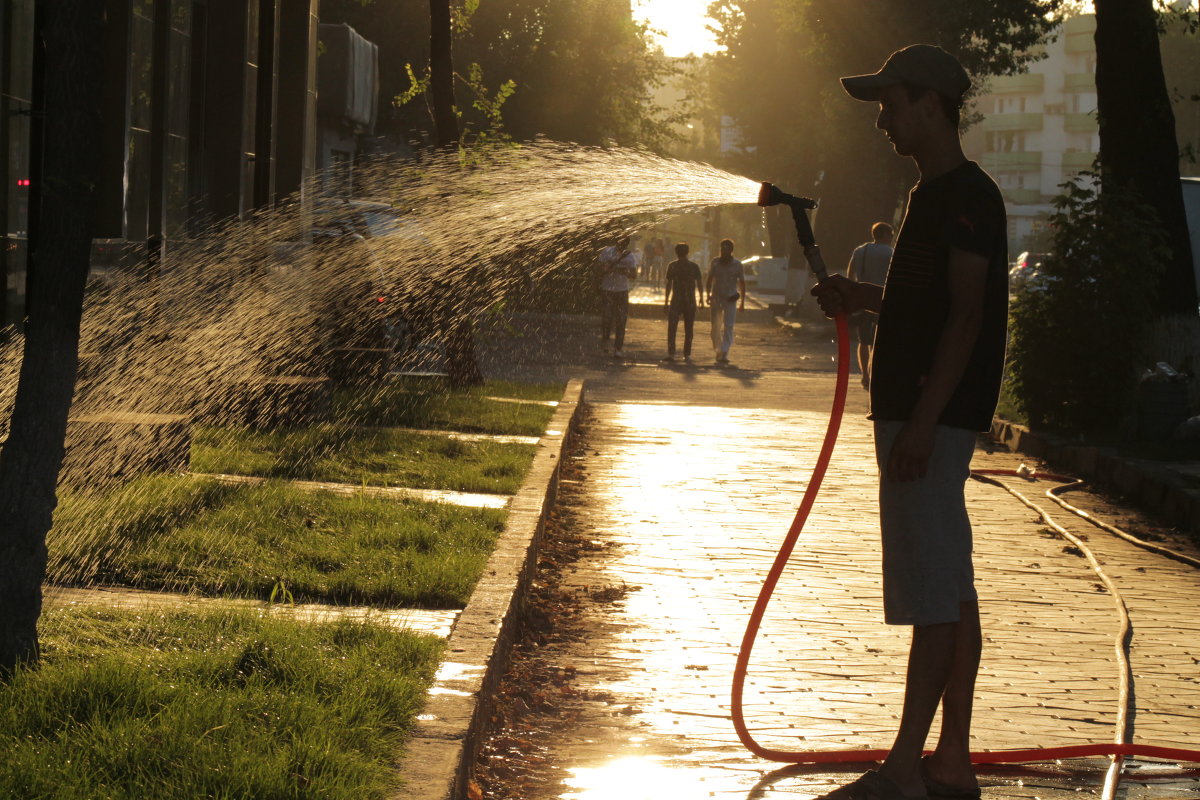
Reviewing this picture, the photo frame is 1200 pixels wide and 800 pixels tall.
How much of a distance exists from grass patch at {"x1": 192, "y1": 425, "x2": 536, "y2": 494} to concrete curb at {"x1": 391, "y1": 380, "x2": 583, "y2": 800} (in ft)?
2.85

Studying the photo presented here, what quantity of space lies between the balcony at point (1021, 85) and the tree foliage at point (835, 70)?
51.4 meters

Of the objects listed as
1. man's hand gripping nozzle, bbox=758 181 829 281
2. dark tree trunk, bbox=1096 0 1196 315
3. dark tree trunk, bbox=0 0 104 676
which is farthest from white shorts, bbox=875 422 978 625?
dark tree trunk, bbox=1096 0 1196 315

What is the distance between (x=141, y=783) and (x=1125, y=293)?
11.0 m

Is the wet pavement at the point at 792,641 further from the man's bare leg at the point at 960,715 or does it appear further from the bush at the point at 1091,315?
the bush at the point at 1091,315

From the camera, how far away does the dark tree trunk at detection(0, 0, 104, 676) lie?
4.41 meters

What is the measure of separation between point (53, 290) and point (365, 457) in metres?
5.11

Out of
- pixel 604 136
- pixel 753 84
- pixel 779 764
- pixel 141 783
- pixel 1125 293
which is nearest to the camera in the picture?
pixel 141 783

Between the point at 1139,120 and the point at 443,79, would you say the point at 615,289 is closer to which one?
the point at 443,79

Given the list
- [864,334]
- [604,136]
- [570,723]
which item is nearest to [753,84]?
[604,136]

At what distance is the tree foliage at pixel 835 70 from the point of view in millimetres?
29109

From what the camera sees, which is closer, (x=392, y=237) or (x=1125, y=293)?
(x=1125, y=293)

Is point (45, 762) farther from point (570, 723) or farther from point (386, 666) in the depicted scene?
point (570, 723)

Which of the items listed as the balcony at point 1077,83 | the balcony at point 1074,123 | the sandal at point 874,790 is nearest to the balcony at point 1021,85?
the balcony at point 1077,83

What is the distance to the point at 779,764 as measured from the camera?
4.52m
